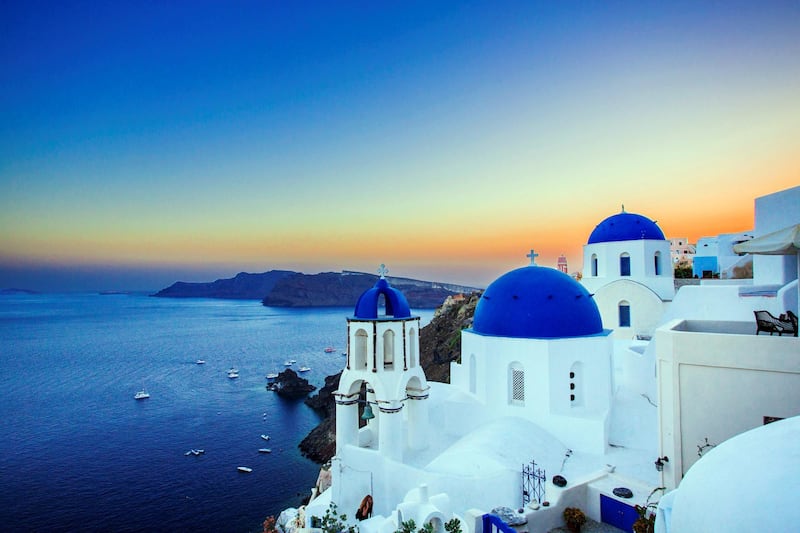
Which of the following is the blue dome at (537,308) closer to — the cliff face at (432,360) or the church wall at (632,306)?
the church wall at (632,306)

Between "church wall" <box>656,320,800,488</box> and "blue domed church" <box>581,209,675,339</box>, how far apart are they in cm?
1511

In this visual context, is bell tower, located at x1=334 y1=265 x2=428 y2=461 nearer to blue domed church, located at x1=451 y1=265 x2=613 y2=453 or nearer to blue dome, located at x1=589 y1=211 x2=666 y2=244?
blue domed church, located at x1=451 y1=265 x2=613 y2=453

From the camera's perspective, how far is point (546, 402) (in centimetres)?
1359

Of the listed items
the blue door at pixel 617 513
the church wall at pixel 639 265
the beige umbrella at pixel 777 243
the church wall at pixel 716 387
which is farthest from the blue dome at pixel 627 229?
the blue door at pixel 617 513

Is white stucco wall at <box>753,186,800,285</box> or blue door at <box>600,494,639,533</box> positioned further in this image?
white stucco wall at <box>753,186,800,285</box>

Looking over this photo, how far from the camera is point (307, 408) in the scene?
4256cm

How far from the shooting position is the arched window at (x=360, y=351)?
13.3 metres

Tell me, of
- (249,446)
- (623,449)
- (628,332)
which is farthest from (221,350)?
(623,449)

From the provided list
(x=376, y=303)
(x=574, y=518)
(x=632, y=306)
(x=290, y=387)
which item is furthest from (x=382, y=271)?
(x=290, y=387)

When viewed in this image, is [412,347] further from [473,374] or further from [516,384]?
[516,384]

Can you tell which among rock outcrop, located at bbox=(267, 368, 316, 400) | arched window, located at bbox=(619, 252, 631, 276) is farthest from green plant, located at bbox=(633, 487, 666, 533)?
rock outcrop, located at bbox=(267, 368, 316, 400)

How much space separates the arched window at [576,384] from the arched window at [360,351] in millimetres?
6272

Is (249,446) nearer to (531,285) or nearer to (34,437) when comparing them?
(34,437)

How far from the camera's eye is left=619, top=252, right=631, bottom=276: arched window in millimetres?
23500
